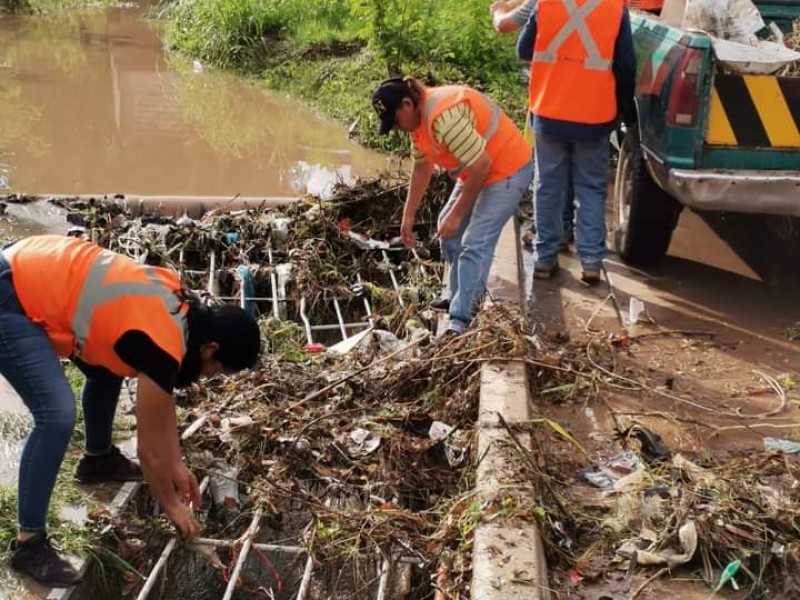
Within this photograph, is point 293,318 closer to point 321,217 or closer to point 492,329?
point 321,217

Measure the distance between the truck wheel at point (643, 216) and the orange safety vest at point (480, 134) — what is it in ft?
3.38

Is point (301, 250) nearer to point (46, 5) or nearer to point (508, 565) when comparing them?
point (508, 565)

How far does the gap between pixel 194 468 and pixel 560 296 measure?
92.0 inches

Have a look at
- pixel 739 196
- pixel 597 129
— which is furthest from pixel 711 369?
pixel 597 129

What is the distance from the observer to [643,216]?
549 centimetres

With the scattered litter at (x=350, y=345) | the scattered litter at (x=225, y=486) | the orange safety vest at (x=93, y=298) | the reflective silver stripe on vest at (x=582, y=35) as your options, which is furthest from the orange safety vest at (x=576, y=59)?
the orange safety vest at (x=93, y=298)

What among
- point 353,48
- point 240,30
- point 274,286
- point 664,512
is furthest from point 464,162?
point 240,30

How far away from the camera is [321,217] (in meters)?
6.43

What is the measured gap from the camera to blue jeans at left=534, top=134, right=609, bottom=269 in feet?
17.3

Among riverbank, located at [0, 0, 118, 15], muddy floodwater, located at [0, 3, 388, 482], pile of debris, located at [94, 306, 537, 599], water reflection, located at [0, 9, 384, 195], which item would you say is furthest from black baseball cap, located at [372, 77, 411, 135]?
riverbank, located at [0, 0, 118, 15]

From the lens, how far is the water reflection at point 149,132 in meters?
9.12

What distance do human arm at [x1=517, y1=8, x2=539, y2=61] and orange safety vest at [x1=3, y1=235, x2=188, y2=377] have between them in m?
2.80

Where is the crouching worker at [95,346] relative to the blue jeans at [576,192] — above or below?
above

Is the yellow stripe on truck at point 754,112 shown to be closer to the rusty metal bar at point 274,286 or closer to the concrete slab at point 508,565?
the rusty metal bar at point 274,286
